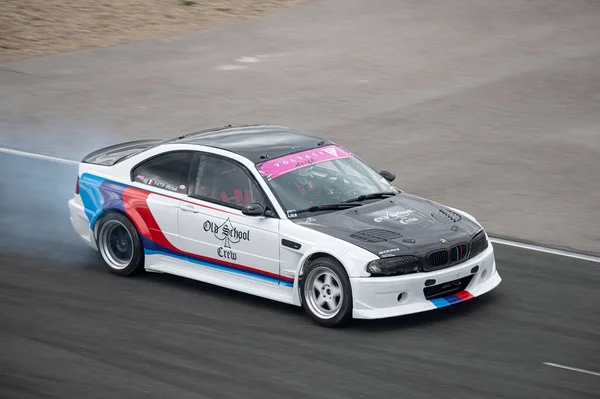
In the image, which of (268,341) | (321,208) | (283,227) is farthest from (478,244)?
(268,341)

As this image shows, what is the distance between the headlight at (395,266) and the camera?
8.72m

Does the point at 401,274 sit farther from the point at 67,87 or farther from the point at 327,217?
the point at 67,87

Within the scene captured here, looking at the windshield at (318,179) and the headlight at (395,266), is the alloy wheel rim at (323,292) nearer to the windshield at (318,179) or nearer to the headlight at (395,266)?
the headlight at (395,266)

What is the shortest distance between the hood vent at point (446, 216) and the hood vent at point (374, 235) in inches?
28.4

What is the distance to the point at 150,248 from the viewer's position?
10445 millimetres

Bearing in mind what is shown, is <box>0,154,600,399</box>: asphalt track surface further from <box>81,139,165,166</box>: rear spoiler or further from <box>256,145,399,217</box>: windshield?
<box>81,139,165,166</box>: rear spoiler

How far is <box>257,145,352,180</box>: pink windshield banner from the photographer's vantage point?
32.0 ft

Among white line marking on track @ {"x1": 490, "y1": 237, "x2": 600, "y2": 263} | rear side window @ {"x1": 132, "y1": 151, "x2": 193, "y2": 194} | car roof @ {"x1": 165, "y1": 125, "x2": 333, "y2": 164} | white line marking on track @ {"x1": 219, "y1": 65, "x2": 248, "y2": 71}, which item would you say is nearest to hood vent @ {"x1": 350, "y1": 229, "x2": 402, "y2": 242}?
car roof @ {"x1": 165, "y1": 125, "x2": 333, "y2": 164}

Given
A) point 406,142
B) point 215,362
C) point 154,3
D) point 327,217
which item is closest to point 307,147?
point 327,217

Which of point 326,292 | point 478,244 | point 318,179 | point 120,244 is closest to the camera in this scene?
point 326,292

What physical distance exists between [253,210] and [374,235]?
46.9 inches

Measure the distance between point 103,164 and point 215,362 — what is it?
12.5 ft

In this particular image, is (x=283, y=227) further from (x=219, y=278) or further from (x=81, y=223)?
(x=81, y=223)

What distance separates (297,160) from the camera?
9992mm
